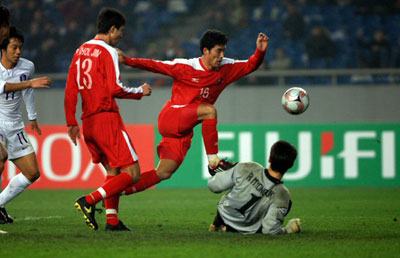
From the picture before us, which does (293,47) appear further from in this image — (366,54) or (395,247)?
(395,247)

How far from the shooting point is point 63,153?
494 inches

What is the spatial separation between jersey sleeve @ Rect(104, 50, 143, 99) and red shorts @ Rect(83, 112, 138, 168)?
0.81 ft

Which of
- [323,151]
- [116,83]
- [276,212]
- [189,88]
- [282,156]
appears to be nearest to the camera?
[282,156]

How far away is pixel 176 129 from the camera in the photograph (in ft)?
23.3

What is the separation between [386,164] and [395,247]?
7.40 metres

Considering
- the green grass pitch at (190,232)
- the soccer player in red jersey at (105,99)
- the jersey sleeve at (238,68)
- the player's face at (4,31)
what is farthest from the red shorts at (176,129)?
the player's face at (4,31)

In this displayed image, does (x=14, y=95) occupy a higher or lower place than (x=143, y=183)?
higher

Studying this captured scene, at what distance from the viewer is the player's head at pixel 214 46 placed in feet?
22.9

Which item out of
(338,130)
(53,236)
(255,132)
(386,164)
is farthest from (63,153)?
(53,236)

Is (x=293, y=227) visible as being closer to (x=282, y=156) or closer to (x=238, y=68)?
→ (x=282, y=156)

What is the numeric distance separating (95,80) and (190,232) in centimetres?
Result: 157

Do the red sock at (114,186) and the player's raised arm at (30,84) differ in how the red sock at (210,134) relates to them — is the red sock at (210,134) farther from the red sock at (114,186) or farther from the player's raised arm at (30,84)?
the player's raised arm at (30,84)

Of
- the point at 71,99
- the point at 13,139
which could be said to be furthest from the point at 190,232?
the point at 13,139

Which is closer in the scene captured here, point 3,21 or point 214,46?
point 3,21
